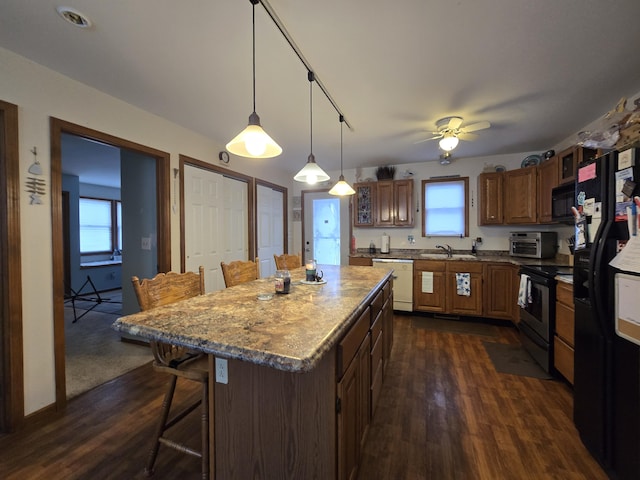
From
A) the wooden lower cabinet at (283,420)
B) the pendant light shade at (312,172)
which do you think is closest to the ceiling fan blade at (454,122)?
the pendant light shade at (312,172)

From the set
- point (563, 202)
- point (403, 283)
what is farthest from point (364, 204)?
point (563, 202)

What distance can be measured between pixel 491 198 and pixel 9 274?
5.03m

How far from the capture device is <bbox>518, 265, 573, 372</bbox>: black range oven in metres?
2.40

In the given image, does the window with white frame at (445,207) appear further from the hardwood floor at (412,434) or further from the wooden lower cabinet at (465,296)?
the hardwood floor at (412,434)

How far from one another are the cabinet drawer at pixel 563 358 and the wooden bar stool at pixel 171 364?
2.61 meters

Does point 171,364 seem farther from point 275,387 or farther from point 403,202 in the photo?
point 403,202

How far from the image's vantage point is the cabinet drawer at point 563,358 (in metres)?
2.13

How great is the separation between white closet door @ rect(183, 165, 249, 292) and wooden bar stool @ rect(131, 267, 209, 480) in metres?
1.66

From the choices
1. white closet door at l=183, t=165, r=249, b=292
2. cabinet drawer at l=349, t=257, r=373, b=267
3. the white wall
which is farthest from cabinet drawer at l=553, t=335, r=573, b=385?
the white wall

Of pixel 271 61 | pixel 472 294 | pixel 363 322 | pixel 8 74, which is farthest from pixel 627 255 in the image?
pixel 8 74

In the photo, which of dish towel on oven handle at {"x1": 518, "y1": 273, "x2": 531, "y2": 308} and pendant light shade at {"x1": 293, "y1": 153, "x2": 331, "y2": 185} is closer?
pendant light shade at {"x1": 293, "y1": 153, "x2": 331, "y2": 185}

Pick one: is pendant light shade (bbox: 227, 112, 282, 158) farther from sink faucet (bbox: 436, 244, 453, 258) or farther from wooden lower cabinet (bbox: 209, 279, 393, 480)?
sink faucet (bbox: 436, 244, 453, 258)

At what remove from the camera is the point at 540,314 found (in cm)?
255

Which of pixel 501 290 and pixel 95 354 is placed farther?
pixel 501 290
